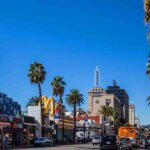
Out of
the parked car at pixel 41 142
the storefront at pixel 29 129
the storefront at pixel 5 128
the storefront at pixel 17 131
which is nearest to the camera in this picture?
the storefront at pixel 5 128

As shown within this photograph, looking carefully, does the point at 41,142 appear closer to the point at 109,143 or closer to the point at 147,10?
the point at 109,143

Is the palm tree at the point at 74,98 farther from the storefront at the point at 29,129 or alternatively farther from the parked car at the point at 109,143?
the parked car at the point at 109,143

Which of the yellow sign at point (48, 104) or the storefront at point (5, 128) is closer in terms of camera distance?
the storefront at point (5, 128)

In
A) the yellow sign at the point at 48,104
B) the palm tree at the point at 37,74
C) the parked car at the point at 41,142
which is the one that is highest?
the palm tree at the point at 37,74

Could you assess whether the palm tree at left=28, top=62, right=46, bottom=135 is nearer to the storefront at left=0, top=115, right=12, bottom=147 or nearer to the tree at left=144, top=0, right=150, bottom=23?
the storefront at left=0, top=115, right=12, bottom=147

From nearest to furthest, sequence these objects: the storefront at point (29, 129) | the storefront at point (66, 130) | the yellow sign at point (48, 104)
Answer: the storefront at point (29, 129) → the yellow sign at point (48, 104) → the storefront at point (66, 130)

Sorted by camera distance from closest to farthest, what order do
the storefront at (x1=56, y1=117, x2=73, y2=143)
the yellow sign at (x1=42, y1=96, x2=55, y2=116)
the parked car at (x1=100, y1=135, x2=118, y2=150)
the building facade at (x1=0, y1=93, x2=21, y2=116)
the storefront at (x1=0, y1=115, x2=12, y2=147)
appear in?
1. the parked car at (x1=100, y1=135, x2=118, y2=150)
2. the storefront at (x1=0, y1=115, x2=12, y2=147)
3. the building facade at (x1=0, y1=93, x2=21, y2=116)
4. the yellow sign at (x1=42, y1=96, x2=55, y2=116)
5. the storefront at (x1=56, y1=117, x2=73, y2=143)

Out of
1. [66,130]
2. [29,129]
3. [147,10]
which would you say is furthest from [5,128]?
[147,10]

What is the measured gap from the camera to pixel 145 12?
2834cm

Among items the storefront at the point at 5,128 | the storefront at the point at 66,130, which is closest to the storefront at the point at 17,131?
the storefront at the point at 5,128

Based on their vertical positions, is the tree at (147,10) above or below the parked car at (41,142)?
above

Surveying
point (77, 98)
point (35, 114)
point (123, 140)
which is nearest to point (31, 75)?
point (35, 114)

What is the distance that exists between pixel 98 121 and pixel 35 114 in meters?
84.5

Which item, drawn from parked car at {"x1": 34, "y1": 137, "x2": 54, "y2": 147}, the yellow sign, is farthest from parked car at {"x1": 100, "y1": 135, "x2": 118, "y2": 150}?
the yellow sign
